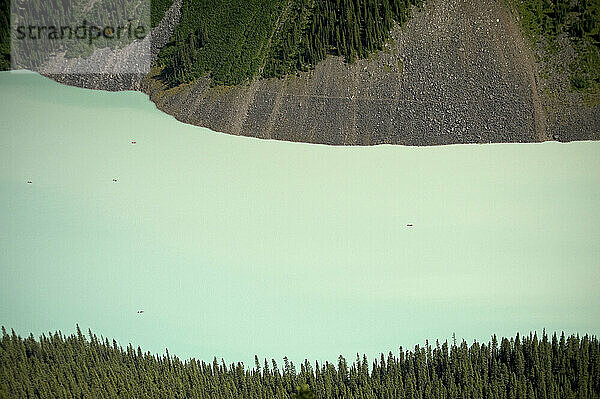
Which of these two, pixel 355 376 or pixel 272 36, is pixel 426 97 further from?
pixel 355 376

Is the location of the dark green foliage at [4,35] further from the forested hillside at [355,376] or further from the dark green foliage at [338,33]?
the forested hillside at [355,376]

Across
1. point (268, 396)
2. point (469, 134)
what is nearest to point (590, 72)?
point (469, 134)

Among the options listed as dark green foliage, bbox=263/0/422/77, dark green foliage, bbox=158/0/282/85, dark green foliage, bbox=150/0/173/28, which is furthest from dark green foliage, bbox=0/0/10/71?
dark green foliage, bbox=263/0/422/77

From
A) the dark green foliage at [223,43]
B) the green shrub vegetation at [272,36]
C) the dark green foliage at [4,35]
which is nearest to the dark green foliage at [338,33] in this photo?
the green shrub vegetation at [272,36]

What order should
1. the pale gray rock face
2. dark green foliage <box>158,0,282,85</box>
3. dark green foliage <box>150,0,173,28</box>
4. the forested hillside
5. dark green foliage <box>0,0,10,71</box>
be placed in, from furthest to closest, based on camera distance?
dark green foliage <box>0,0,10,71</box> < dark green foliage <box>150,0,173,28</box> < dark green foliage <box>158,0,282,85</box> < the pale gray rock face < the forested hillside

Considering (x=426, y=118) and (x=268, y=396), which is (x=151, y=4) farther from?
(x=268, y=396)

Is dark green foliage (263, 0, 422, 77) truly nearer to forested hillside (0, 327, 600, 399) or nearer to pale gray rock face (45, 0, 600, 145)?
pale gray rock face (45, 0, 600, 145)
